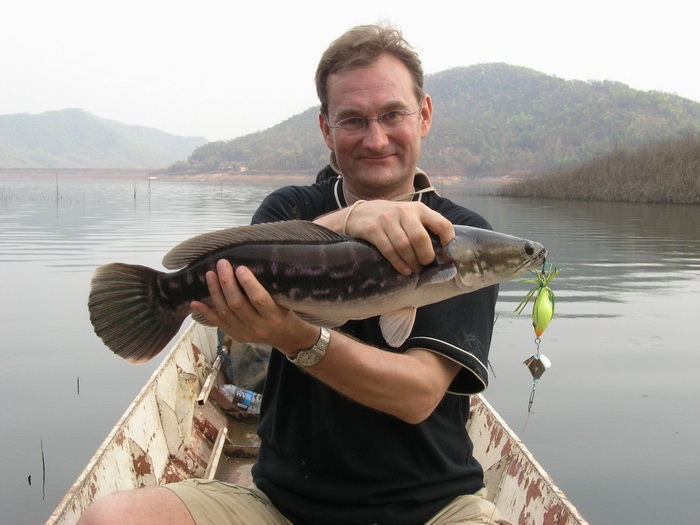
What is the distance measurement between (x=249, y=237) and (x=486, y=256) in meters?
1.04

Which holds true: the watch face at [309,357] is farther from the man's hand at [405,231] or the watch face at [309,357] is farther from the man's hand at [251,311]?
the man's hand at [405,231]

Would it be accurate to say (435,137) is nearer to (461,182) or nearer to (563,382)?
(461,182)

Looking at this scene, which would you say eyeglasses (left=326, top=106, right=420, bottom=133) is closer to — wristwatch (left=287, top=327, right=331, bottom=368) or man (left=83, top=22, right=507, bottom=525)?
man (left=83, top=22, right=507, bottom=525)

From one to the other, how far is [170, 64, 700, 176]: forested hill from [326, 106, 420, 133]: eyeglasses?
119093 mm

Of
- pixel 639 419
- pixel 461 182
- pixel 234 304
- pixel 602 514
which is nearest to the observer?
pixel 234 304

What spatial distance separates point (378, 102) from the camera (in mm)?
3533

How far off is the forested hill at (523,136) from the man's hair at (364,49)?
391 feet

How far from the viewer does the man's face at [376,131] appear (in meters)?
3.53

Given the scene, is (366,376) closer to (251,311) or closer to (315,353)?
(315,353)

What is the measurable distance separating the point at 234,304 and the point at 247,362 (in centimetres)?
512

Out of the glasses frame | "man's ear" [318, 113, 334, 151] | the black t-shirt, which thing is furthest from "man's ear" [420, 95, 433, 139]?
the black t-shirt

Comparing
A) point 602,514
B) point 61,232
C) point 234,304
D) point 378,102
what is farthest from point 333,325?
point 61,232

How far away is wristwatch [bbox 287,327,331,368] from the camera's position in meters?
2.78

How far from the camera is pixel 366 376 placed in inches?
112
